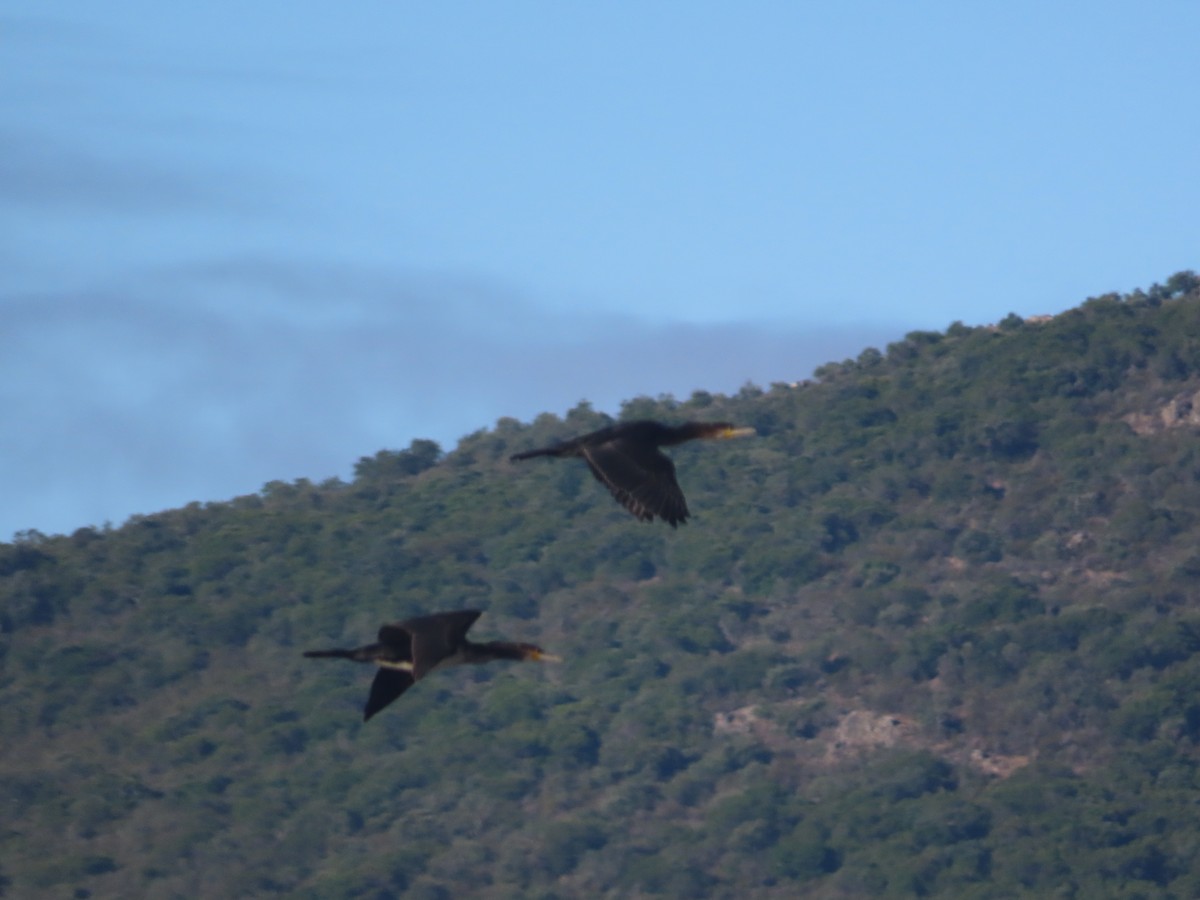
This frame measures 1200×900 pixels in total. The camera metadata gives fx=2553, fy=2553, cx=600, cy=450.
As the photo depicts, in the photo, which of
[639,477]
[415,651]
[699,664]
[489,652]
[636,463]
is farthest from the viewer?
[699,664]

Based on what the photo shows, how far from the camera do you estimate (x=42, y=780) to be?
7581cm

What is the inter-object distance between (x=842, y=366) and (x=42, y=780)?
43.1 meters

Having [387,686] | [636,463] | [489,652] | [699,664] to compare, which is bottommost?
[699,664]

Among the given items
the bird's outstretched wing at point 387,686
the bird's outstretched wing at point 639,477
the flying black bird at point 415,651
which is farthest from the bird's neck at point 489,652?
the bird's outstretched wing at point 639,477

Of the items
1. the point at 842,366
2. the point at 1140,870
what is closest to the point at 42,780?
the point at 1140,870

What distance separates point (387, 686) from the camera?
1883 cm

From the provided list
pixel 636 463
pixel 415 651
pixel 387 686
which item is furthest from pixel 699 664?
pixel 415 651

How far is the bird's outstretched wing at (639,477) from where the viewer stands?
22812 millimetres

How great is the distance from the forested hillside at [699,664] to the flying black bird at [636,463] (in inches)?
1909

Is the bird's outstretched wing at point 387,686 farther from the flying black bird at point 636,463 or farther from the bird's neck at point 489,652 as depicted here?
the flying black bird at point 636,463

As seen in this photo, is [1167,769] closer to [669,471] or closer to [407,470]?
[407,470]

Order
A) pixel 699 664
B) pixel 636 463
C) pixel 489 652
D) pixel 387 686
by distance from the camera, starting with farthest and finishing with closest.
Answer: pixel 699 664, pixel 636 463, pixel 489 652, pixel 387 686

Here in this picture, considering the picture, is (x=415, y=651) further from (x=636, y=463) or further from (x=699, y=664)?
(x=699, y=664)

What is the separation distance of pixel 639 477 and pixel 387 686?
494 cm
